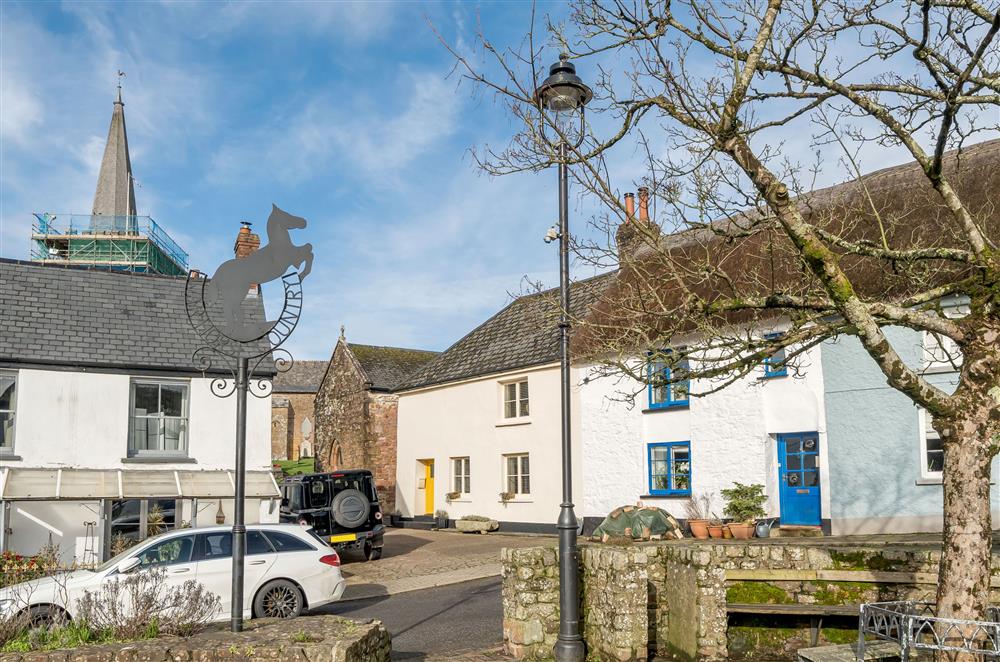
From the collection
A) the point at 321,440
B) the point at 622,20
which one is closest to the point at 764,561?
the point at 622,20

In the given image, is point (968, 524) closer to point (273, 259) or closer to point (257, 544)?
point (273, 259)

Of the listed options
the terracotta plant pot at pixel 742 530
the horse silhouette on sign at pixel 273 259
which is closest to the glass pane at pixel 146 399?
the horse silhouette on sign at pixel 273 259

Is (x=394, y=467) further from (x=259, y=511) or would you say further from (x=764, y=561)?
(x=764, y=561)

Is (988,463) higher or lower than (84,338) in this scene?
lower

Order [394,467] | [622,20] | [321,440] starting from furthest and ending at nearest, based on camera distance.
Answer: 1. [321,440]
2. [394,467]
3. [622,20]

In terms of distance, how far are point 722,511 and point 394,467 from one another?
15.9 meters

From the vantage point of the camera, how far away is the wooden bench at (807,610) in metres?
9.00

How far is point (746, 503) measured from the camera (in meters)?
19.8

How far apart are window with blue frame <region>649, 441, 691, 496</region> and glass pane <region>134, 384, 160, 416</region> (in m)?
12.9

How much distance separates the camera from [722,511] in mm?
20891

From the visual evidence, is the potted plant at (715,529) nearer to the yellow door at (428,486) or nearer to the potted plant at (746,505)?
the potted plant at (746,505)

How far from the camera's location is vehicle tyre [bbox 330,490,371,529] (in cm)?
2084

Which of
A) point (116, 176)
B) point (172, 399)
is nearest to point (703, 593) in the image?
point (172, 399)

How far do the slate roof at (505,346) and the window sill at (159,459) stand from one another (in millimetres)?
10065
